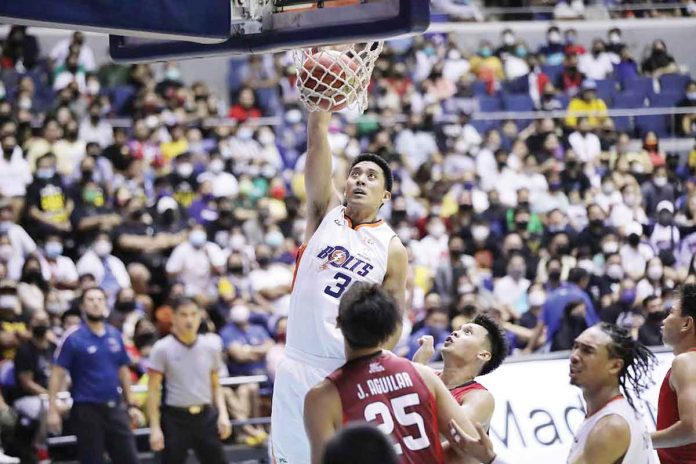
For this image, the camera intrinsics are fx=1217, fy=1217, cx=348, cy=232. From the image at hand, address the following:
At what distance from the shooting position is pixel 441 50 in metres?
19.0

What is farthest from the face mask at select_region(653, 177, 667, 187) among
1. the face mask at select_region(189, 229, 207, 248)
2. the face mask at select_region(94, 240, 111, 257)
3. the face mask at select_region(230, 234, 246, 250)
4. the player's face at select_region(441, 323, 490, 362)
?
the player's face at select_region(441, 323, 490, 362)

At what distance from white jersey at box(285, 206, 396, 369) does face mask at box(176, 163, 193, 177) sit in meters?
8.51

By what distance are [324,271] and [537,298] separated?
752 centimetres

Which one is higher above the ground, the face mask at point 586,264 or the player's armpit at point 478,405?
the player's armpit at point 478,405

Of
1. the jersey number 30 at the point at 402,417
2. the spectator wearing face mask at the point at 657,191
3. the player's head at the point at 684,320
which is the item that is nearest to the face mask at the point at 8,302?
the player's head at the point at 684,320

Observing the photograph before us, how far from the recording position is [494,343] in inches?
219

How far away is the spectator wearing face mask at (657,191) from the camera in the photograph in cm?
1575

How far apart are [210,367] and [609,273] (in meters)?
5.84

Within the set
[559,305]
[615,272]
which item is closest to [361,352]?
[559,305]

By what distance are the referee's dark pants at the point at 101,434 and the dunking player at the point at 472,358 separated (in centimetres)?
470

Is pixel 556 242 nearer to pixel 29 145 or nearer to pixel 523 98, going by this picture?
pixel 523 98

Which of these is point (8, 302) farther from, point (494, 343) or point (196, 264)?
point (494, 343)

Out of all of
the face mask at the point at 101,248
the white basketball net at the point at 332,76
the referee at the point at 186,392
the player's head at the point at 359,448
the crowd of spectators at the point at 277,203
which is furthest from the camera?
the face mask at the point at 101,248

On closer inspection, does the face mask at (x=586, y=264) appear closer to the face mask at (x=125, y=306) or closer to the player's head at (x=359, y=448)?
the face mask at (x=125, y=306)
